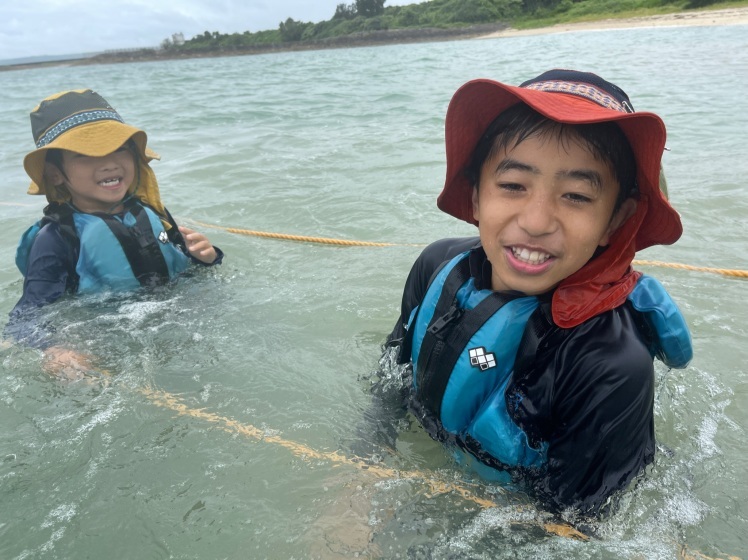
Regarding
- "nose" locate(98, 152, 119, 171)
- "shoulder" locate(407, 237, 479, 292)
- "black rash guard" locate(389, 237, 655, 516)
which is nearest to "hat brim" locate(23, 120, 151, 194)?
"nose" locate(98, 152, 119, 171)

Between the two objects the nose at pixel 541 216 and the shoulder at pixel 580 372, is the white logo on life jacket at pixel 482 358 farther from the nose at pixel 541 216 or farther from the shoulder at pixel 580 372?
the nose at pixel 541 216

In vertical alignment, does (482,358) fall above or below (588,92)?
below

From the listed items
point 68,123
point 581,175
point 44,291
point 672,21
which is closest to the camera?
point 581,175

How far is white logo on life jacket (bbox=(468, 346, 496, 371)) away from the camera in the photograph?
1.90 meters

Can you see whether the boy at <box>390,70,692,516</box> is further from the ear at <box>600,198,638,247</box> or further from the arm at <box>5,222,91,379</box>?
the arm at <box>5,222,91,379</box>

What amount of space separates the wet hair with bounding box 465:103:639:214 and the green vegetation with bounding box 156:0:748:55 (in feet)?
183

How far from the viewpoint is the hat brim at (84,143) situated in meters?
3.35

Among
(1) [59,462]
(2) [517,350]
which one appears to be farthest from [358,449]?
(1) [59,462]

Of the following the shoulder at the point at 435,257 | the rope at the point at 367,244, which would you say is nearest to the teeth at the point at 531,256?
the shoulder at the point at 435,257

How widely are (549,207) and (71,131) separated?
3012 millimetres

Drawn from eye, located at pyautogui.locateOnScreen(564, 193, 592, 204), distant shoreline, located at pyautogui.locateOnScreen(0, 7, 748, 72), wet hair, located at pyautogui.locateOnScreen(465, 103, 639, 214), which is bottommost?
distant shoreline, located at pyautogui.locateOnScreen(0, 7, 748, 72)

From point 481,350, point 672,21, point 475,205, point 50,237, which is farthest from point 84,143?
point 672,21

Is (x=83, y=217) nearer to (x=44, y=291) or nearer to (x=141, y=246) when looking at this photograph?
(x=141, y=246)

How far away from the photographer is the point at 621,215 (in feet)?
5.63
